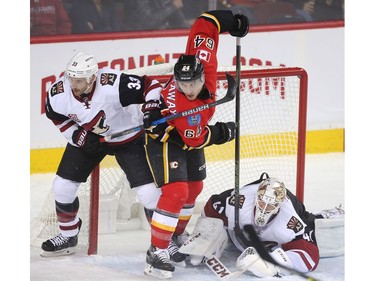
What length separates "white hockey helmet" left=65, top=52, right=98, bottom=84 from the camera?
4.28m

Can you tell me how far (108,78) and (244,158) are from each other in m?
1.26

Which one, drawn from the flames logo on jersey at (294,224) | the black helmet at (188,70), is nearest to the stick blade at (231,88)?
the black helmet at (188,70)

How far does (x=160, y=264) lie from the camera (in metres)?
4.44

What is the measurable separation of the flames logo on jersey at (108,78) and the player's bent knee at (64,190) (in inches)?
18.0

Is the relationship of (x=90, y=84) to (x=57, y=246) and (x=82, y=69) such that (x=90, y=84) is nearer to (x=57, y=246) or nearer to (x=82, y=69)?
(x=82, y=69)

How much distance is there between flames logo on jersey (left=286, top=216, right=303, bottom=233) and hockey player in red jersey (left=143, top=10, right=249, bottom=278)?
0.42 metres

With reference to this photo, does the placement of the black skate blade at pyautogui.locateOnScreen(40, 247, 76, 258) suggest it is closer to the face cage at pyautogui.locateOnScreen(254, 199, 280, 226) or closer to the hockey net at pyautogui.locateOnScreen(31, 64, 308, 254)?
the hockey net at pyautogui.locateOnScreen(31, 64, 308, 254)

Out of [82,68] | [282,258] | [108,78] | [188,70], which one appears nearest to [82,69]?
[82,68]

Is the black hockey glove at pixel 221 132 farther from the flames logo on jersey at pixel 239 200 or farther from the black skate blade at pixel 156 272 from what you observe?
the black skate blade at pixel 156 272

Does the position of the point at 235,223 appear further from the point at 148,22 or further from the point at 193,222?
the point at 148,22

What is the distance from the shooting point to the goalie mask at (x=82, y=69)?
14.0ft

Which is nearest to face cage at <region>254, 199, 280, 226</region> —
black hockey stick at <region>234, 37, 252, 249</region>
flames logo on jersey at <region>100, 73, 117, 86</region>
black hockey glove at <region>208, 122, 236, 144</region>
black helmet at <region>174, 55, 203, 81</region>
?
black hockey stick at <region>234, 37, 252, 249</region>

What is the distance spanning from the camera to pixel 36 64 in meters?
6.03
